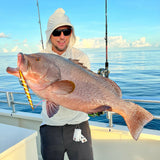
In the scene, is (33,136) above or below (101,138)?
above

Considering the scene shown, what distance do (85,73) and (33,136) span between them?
4.11 feet

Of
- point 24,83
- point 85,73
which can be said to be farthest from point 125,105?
point 24,83

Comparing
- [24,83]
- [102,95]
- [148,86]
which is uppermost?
[24,83]

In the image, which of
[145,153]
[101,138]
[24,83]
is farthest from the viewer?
[101,138]

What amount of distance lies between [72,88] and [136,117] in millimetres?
691

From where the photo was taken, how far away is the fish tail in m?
1.59

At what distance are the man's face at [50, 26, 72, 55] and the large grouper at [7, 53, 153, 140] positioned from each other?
1.61 ft

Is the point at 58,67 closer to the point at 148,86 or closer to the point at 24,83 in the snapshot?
the point at 24,83

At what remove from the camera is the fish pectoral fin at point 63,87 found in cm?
139

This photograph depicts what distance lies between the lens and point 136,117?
63.5 inches

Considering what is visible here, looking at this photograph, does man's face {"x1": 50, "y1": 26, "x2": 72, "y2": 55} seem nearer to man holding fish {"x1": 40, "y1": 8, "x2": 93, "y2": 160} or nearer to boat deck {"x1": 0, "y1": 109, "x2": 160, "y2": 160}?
man holding fish {"x1": 40, "y1": 8, "x2": 93, "y2": 160}

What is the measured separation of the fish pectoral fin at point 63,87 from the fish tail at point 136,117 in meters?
0.61

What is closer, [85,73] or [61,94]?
[61,94]

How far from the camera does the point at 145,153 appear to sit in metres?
2.78
